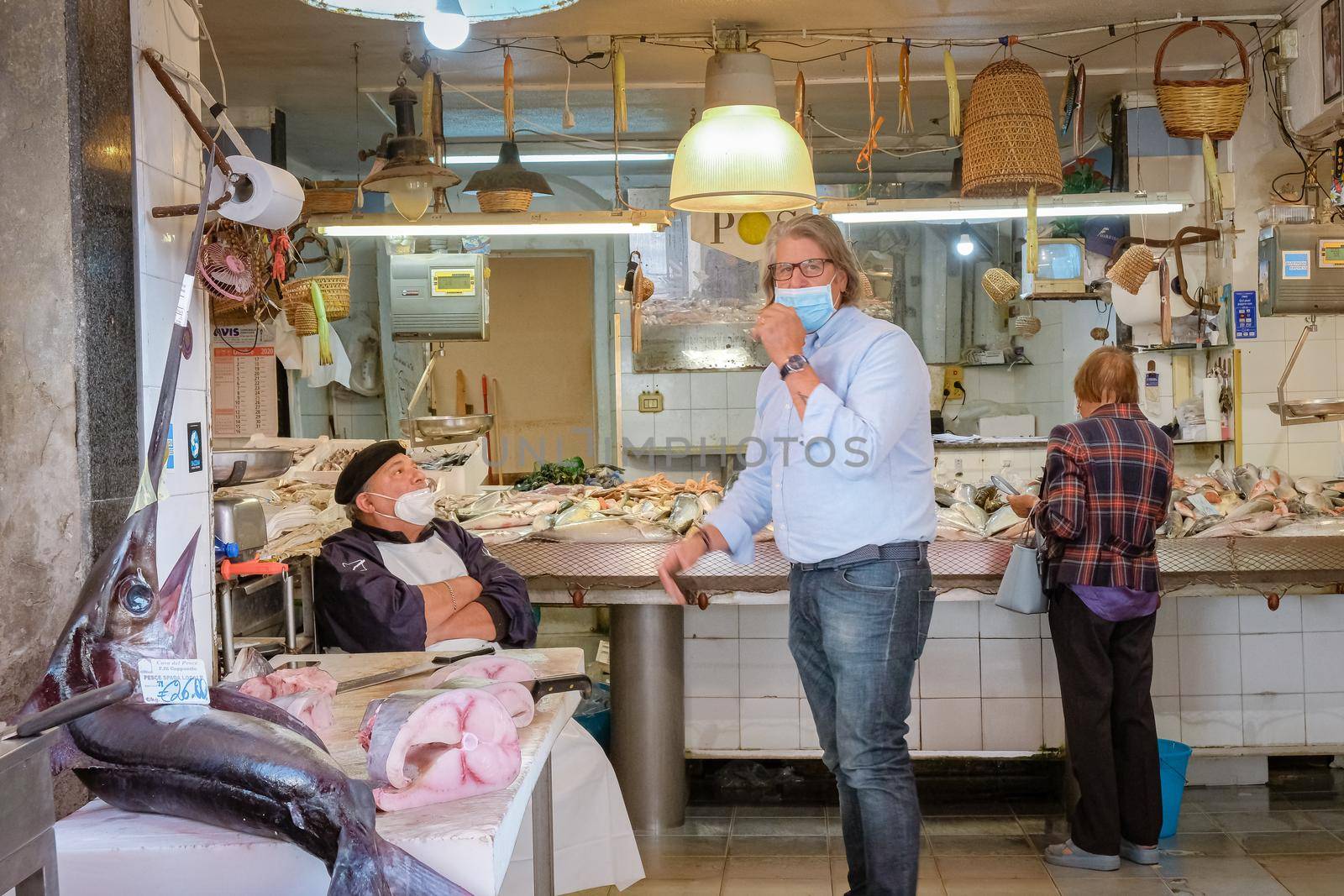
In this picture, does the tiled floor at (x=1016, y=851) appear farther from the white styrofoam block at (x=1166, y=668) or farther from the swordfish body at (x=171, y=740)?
the swordfish body at (x=171, y=740)

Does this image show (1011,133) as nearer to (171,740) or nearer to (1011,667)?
(1011,667)

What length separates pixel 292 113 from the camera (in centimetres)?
830

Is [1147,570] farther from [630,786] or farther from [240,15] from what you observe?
[240,15]

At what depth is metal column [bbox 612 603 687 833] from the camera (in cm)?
470

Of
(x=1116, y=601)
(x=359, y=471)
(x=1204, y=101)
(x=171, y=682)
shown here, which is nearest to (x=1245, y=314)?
(x=1204, y=101)

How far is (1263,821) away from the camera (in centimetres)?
463

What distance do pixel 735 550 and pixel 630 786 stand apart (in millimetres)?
1784

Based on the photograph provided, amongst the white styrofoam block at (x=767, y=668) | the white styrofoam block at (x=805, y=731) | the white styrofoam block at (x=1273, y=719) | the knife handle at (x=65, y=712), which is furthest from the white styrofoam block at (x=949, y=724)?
the knife handle at (x=65, y=712)

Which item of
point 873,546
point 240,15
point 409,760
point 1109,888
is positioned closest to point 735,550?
point 873,546

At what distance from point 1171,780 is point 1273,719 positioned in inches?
35.0

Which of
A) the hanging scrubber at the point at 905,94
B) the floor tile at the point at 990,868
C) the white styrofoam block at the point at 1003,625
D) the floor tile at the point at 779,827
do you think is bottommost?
the floor tile at the point at 779,827

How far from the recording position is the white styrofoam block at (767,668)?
198 inches

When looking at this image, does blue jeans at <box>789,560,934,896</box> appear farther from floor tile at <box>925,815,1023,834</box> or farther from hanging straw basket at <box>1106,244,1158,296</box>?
hanging straw basket at <box>1106,244,1158,296</box>

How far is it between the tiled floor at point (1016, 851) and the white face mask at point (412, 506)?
1395 millimetres
